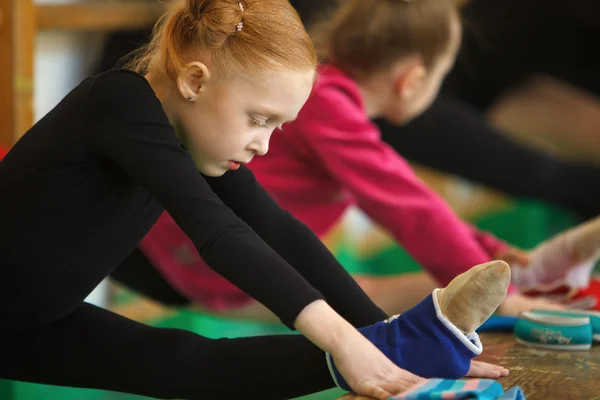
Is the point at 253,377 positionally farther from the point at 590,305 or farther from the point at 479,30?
the point at 479,30

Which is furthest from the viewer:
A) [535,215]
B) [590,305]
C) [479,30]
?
[535,215]

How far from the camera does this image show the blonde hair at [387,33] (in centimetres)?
149

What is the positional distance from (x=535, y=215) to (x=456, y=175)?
2.32 feet

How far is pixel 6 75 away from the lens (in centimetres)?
148

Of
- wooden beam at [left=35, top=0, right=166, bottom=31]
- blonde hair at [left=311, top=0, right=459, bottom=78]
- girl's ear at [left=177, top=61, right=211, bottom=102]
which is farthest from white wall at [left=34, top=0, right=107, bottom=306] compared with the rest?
girl's ear at [left=177, top=61, right=211, bottom=102]

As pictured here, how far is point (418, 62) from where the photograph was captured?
151 cm

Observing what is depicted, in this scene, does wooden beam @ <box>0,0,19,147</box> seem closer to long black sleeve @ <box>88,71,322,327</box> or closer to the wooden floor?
long black sleeve @ <box>88,71,322,327</box>

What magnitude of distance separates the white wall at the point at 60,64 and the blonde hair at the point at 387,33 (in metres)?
0.73

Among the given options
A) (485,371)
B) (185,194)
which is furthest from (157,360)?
(485,371)

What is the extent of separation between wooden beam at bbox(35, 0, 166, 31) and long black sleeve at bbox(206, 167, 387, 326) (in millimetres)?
909

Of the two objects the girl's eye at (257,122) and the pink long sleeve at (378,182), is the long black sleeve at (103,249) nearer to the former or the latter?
the girl's eye at (257,122)

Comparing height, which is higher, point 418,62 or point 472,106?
point 418,62

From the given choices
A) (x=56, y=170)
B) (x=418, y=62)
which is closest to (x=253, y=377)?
(x=56, y=170)

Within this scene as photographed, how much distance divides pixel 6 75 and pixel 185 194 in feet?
2.72
